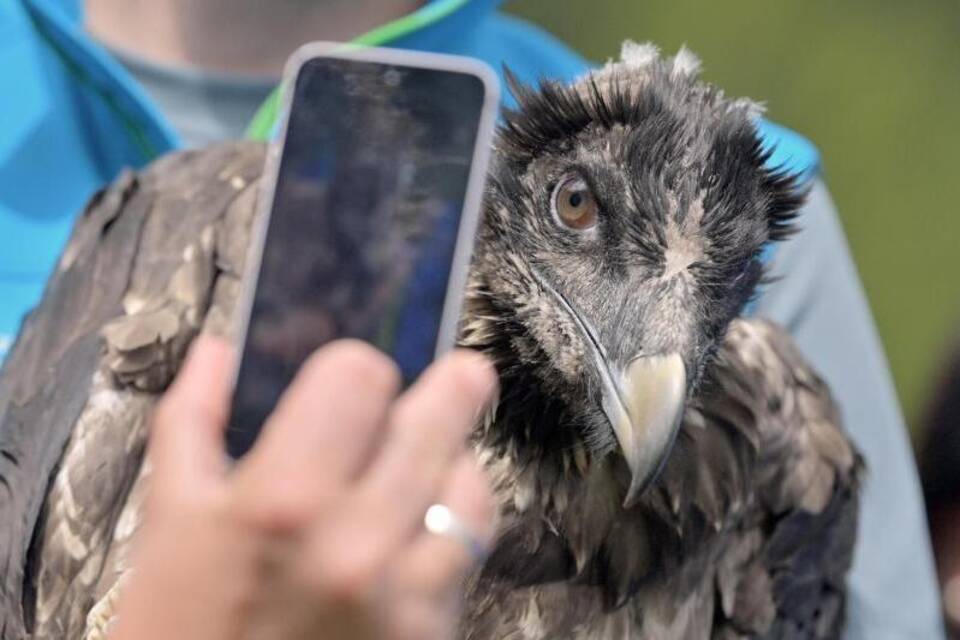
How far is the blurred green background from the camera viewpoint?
7.22 ft

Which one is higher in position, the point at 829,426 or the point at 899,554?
the point at 829,426

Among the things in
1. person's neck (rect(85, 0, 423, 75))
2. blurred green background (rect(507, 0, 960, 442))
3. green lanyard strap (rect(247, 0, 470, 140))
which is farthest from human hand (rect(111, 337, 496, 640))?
blurred green background (rect(507, 0, 960, 442))

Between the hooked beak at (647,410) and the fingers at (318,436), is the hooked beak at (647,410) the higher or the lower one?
the higher one

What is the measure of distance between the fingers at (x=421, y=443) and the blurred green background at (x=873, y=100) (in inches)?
65.8

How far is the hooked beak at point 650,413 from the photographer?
30.5 inches

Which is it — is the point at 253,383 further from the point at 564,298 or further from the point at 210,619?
the point at 564,298

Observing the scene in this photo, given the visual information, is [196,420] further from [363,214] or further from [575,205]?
[575,205]

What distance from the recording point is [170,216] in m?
1.17

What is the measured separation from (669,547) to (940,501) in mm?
1097

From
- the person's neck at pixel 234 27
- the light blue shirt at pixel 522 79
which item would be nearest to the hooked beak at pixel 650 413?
the light blue shirt at pixel 522 79

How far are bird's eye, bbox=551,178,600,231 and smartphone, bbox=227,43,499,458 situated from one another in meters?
0.34

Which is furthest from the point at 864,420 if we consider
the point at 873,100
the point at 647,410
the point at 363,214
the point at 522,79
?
the point at 873,100

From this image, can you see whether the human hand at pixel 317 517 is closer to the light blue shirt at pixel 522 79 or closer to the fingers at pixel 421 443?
the fingers at pixel 421 443

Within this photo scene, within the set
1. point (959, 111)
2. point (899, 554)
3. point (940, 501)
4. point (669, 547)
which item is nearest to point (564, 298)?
point (669, 547)
